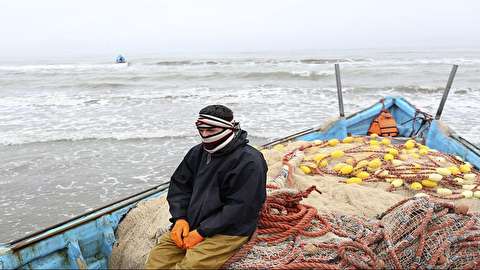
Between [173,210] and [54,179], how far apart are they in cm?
671

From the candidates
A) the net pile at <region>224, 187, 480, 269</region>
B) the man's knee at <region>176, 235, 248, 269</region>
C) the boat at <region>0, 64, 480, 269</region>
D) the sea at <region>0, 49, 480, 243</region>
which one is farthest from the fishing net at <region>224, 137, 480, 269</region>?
the sea at <region>0, 49, 480, 243</region>

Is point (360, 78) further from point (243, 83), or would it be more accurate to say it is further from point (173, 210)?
point (173, 210)

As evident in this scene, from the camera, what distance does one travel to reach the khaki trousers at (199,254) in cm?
272

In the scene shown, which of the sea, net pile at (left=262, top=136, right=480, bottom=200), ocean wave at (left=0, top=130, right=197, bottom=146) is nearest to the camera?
net pile at (left=262, top=136, right=480, bottom=200)

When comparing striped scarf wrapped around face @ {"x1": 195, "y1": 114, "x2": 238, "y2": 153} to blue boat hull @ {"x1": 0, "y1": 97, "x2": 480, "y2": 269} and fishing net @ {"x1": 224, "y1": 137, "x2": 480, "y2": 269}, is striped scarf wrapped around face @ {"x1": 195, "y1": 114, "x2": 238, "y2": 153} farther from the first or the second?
blue boat hull @ {"x1": 0, "y1": 97, "x2": 480, "y2": 269}

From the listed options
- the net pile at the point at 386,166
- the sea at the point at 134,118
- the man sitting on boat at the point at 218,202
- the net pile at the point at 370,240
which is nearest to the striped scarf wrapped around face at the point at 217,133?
the man sitting on boat at the point at 218,202

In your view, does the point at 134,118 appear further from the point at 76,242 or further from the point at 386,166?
the point at 76,242

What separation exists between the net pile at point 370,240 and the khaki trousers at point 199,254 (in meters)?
0.13

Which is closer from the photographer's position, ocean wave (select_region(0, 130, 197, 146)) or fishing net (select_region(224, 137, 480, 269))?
fishing net (select_region(224, 137, 480, 269))

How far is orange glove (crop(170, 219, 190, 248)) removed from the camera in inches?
113

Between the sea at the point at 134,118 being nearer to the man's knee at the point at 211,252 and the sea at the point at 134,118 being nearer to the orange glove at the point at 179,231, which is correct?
the orange glove at the point at 179,231

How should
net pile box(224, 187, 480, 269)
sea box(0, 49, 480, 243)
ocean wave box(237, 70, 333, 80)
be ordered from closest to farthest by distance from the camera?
net pile box(224, 187, 480, 269) → sea box(0, 49, 480, 243) → ocean wave box(237, 70, 333, 80)

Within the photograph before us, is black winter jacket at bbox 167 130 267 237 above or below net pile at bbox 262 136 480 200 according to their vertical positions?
above

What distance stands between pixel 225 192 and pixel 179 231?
0.45m
